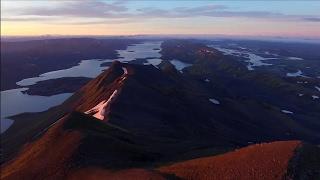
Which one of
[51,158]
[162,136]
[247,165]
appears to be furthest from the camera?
[162,136]

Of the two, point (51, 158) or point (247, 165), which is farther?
point (51, 158)

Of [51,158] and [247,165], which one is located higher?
[247,165]

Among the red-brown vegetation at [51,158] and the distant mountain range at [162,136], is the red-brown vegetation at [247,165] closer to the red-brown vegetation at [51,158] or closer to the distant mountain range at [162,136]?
the distant mountain range at [162,136]

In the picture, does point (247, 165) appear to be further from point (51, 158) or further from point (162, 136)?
point (162, 136)

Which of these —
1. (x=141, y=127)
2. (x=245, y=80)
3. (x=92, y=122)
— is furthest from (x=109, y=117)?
(x=245, y=80)

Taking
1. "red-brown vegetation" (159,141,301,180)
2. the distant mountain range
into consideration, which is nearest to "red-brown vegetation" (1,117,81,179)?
the distant mountain range

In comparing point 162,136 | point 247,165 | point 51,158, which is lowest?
point 162,136

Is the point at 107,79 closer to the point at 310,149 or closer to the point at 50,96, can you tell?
the point at 50,96

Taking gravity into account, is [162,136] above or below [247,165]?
below

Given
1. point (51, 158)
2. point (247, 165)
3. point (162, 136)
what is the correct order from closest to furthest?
point (247, 165), point (51, 158), point (162, 136)

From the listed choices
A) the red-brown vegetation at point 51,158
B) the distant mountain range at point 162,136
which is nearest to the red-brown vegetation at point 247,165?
the distant mountain range at point 162,136

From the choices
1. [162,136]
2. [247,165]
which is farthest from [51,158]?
[247,165]
